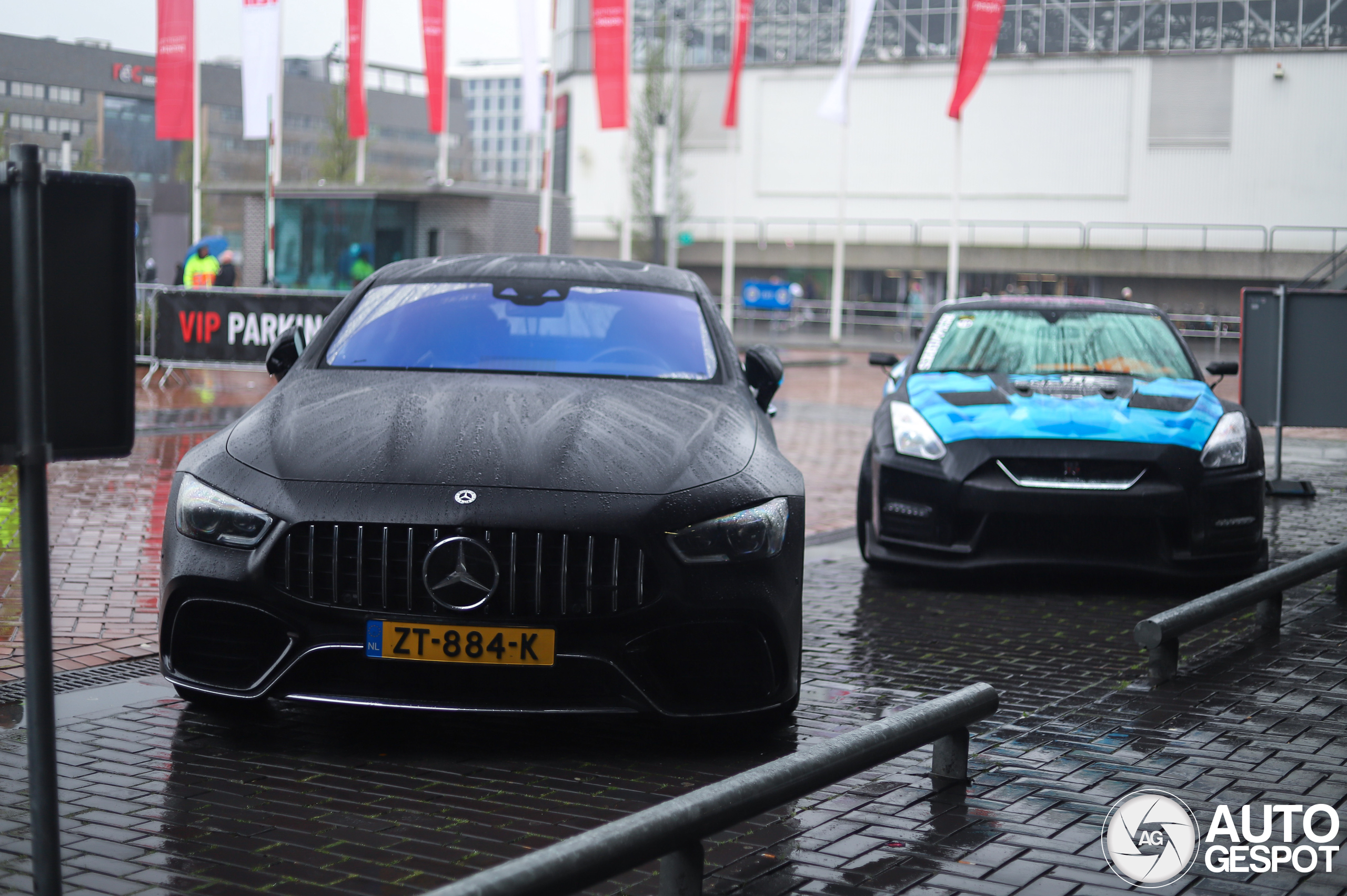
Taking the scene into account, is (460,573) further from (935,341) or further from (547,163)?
(547,163)

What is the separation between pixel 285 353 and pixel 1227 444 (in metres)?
4.68

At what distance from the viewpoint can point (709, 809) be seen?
3.46 meters

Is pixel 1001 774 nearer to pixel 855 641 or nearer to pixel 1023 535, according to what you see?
pixel 855 641

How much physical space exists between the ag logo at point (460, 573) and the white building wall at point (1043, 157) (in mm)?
50584

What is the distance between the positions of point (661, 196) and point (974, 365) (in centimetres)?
2550

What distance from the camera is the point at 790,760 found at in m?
3.85

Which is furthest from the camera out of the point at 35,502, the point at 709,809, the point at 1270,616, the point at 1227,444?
the point at 1227,444

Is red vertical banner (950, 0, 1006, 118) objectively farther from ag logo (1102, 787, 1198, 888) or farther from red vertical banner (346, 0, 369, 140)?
ag logo (1102, 787, 1198, 888)

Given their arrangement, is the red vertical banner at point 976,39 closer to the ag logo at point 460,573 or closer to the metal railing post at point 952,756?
the metal railing post at point 952,756

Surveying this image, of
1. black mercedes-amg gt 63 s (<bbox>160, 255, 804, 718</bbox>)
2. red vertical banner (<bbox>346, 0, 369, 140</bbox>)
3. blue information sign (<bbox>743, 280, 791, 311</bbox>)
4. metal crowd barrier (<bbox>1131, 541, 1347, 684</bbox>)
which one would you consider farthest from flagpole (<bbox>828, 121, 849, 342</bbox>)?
black mercedes-amg gt 63 s (<bbox>160, 255, 804, 718</bbox>)

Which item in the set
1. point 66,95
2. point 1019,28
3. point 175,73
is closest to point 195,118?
point 175,73

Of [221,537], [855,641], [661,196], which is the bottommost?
[855,641]

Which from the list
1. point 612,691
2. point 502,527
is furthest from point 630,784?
point 502,527

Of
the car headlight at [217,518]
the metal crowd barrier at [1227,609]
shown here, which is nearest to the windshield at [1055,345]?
the metal crowd barrier at [1227,609]
